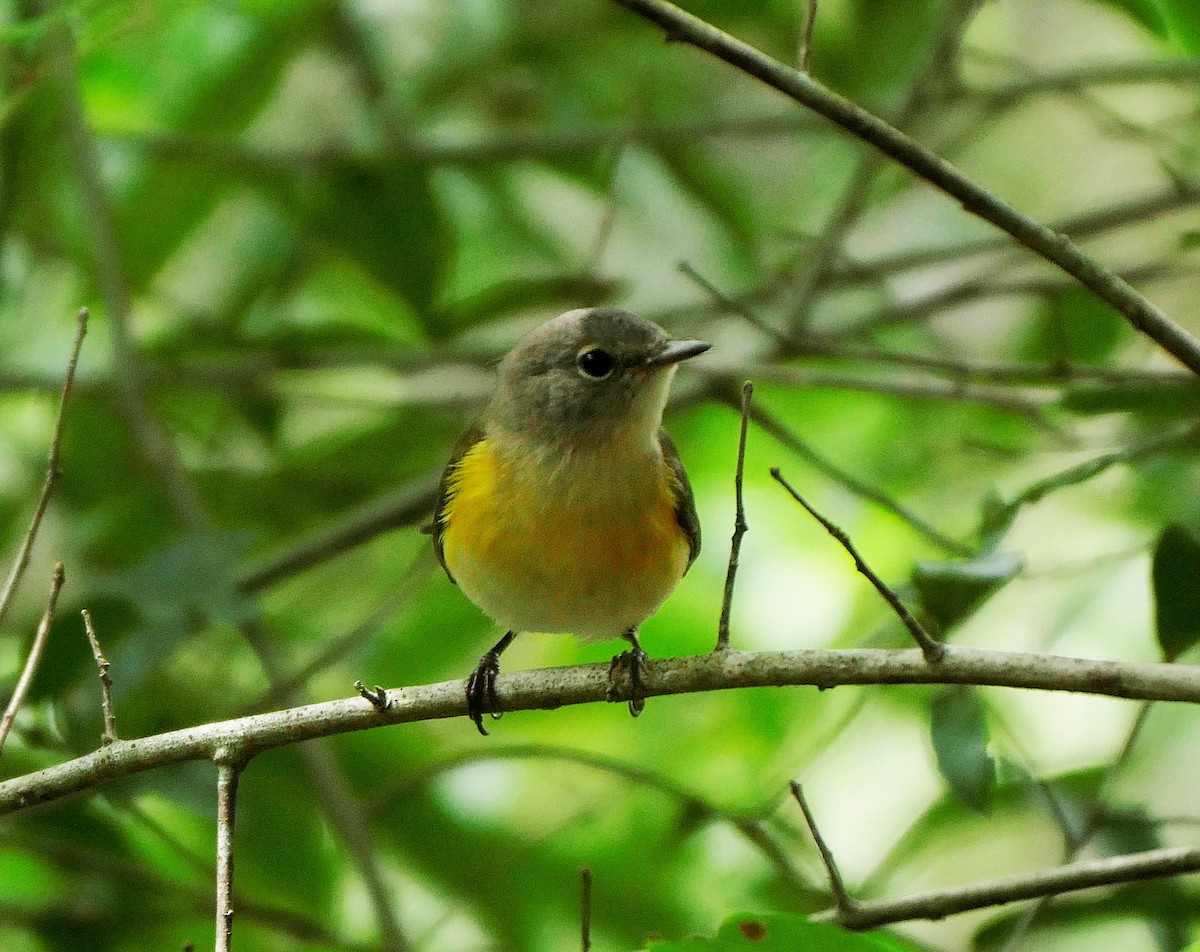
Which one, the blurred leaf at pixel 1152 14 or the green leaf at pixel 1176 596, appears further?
the blurred leaf at pixel 1152 14

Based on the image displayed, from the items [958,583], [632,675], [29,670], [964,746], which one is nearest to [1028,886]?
[964,746]

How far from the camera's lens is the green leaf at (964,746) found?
290cm

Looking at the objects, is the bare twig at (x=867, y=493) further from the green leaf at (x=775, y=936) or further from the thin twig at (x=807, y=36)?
the green leaf at (x=775, y=936)

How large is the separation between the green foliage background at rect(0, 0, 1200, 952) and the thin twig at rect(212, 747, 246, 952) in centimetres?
97

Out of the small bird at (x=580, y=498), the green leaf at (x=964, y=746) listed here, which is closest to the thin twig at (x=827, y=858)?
the green leaf at (x=964, y=746)

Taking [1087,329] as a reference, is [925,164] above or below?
below

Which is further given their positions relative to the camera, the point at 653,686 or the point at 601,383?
the point at 601,383

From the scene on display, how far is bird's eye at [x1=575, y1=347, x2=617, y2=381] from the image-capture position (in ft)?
13.5

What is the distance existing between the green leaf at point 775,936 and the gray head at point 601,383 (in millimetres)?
2033

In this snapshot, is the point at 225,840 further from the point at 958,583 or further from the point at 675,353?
the point at 675,353

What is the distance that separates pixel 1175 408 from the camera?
143 inches

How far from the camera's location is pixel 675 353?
391 centimetres

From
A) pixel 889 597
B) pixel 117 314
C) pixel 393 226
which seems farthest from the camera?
pixel 393 226

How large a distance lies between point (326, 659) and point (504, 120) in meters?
3.03
